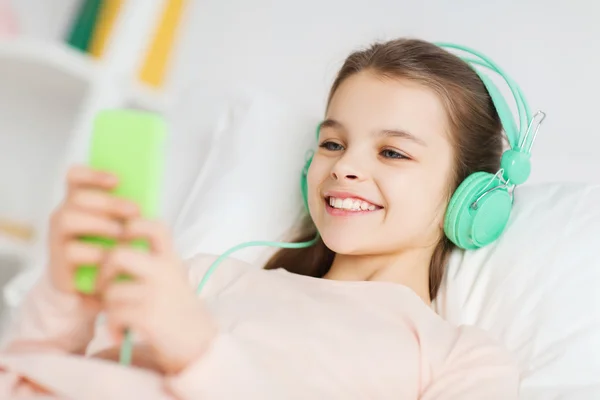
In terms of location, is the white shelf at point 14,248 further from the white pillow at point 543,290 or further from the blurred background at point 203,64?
the white pillow at point 543,290

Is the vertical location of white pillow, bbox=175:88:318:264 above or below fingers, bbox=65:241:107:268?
below

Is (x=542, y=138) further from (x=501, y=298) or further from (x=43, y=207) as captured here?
(x=43, y=207)

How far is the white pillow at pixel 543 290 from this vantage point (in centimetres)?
98

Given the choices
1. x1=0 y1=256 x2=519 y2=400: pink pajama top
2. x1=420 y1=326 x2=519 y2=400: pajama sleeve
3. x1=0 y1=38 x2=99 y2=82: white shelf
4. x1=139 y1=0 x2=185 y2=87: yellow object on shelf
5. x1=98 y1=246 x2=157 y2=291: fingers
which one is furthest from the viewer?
x1=139 y1=0 x2=185 y2=87: yellow object on shelf

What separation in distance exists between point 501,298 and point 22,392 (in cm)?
67

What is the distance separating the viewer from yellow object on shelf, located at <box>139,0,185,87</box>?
6.14 ft

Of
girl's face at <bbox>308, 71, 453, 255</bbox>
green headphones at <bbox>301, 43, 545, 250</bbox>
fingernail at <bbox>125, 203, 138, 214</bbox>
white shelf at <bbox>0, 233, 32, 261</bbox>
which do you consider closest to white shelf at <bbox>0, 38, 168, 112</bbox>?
white shelf at <bbox>0, 233, 32, 261</bbox>

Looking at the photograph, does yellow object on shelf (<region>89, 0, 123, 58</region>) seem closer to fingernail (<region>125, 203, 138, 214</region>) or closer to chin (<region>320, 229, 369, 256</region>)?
chin (<region>320, 229, 369, 256</region>)

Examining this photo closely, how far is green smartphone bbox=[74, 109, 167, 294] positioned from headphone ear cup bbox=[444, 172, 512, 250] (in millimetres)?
583

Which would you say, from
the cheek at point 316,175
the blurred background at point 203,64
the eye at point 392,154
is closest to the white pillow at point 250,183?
the blurred background at point 203,64

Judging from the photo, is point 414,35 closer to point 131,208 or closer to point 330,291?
point 330,291

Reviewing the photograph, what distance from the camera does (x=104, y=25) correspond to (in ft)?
6.26

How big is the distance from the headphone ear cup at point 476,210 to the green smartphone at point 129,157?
58cm

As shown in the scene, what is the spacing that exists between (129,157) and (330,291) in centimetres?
49
